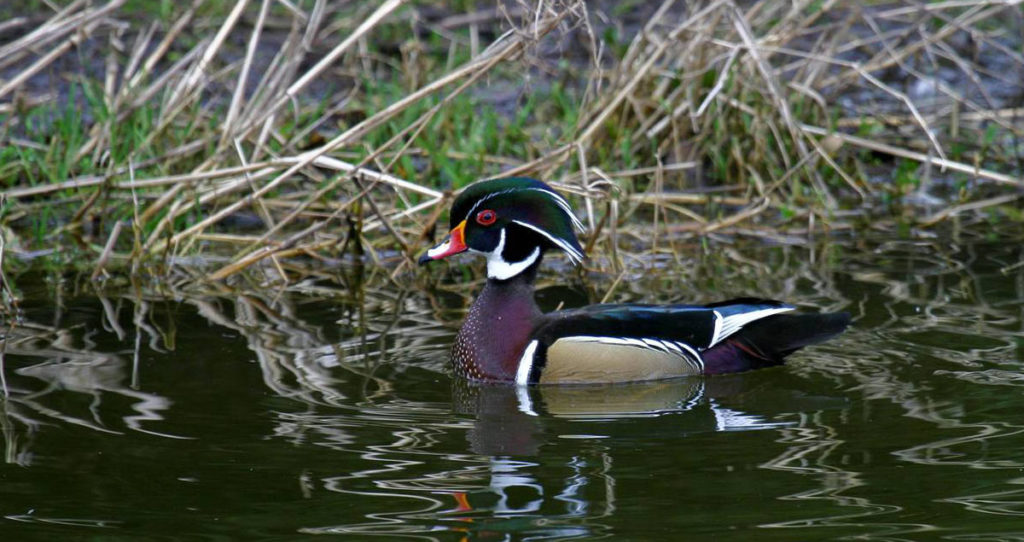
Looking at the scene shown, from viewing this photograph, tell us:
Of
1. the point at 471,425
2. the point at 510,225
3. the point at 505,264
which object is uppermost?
the point at 510,225

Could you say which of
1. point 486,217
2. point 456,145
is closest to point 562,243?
point 486,217

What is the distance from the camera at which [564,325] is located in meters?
6.09

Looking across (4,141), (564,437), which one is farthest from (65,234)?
(564,437)

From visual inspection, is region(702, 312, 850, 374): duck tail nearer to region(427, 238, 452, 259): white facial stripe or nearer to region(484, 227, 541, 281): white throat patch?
region(484, 227, 541, 281): white throat patch

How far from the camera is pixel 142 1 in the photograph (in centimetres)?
1164

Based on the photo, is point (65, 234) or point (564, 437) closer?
point (564, 437)

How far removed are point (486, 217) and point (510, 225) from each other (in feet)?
0.34

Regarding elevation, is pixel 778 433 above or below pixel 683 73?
below

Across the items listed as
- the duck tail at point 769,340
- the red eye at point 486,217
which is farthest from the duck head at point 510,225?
the duck tail at point 769,340

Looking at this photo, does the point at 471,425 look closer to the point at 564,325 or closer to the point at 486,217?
the point at 564,325

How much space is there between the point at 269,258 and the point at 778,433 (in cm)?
381

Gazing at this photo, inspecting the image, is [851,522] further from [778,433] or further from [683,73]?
[683,73]

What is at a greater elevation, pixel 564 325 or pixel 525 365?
pixel 564 325

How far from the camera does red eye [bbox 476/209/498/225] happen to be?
20.7 feet
